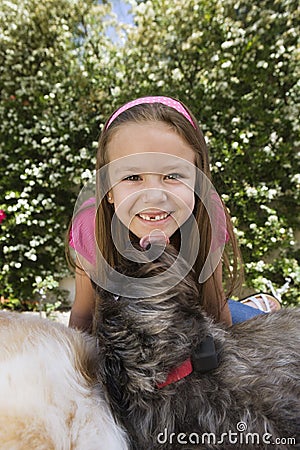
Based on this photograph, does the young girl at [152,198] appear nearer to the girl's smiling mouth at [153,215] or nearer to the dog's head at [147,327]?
the girl's smiling mouth at [153,215]

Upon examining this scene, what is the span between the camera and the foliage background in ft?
13.7

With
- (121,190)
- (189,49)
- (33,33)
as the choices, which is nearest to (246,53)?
(189,49)

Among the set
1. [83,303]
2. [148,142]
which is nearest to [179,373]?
[148,142]

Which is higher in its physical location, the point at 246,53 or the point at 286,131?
the point at 246,53

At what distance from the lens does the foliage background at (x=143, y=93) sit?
4184 millimetres

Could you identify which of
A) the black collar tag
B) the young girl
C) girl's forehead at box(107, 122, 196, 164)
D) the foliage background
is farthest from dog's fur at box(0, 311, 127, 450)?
the foliage background

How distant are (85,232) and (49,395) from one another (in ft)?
3.02

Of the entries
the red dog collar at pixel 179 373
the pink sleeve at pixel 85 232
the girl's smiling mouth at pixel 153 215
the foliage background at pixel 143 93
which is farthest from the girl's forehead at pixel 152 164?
the foliage background at pixel 143 93

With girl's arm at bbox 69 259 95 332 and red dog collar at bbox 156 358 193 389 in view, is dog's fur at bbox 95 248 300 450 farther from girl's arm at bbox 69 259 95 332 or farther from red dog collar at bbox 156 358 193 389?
girl's arm at bbox 69 259 95 332

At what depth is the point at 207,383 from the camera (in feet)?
2.15

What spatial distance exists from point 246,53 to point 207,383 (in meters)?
4.04

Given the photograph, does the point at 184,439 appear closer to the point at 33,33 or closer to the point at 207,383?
the point at 207,383

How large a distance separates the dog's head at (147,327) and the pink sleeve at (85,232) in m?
0.67

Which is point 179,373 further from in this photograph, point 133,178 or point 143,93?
point 143,93
